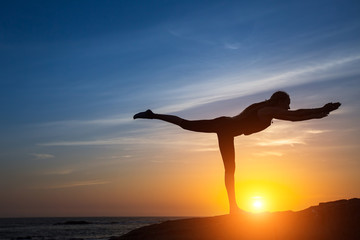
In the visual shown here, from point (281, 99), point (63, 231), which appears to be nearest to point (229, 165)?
point (281, 99)

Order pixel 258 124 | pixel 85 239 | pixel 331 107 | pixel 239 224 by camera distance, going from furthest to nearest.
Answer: pixel 85 239
pixel 258 124
pixel 239 224
pixel 331 107

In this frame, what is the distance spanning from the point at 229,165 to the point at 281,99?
5.09 ft

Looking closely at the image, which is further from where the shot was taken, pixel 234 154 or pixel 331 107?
pixel 234 154

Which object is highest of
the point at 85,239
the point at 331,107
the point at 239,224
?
the point at 331,107

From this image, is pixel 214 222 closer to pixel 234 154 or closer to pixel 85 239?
pixel 234 154

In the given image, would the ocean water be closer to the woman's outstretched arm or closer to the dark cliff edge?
the dark cliff edge

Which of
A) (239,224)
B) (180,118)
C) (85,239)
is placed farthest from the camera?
(85,239)

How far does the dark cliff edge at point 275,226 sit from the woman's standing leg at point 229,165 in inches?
11.0

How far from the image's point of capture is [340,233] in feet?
21.0

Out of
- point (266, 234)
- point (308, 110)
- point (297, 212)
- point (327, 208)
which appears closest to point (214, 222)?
point (266, 234)

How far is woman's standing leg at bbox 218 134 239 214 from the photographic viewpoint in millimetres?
7180

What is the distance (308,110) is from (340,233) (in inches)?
83.9

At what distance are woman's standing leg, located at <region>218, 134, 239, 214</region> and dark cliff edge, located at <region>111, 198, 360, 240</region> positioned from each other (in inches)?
11.0

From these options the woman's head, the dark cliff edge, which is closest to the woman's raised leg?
the woman's head
